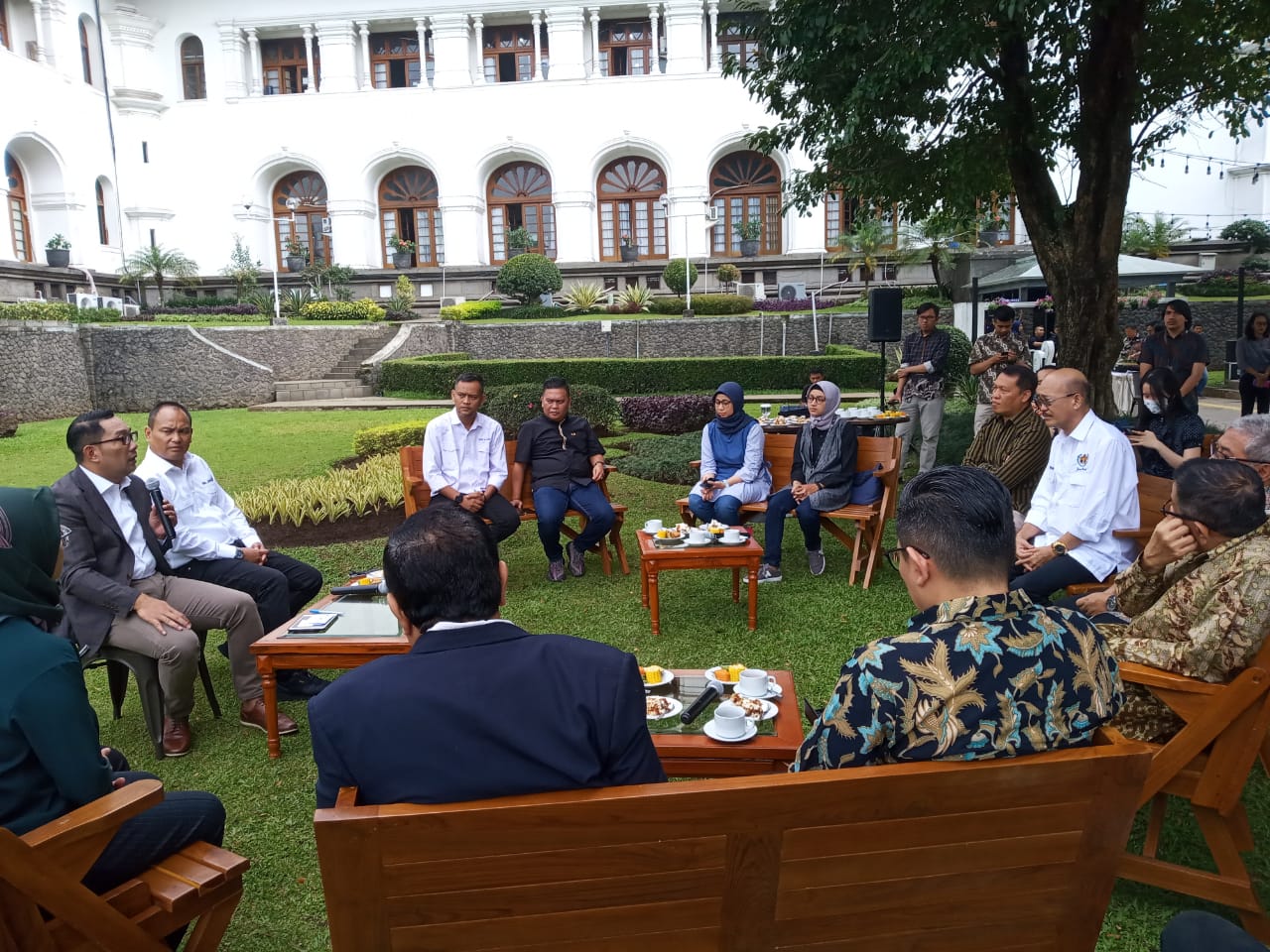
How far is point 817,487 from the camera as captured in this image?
5.77m

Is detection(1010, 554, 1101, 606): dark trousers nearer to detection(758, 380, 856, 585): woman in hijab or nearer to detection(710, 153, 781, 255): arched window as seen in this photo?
detection(758, 380, 856, 585): woman in hijab

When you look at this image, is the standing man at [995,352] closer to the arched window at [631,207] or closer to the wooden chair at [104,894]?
the wooden chair at [104,894]

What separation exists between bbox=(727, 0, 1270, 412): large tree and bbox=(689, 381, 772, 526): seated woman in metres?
2.28

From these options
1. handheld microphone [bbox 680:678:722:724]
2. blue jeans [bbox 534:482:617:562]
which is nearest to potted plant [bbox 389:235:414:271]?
blue jeans [bbox 534:482:617:562]

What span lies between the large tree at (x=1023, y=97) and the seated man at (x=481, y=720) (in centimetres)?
560

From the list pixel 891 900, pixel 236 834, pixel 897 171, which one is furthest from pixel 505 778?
pixel 897 171

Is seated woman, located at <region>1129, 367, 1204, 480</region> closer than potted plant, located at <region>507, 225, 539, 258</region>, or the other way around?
seated woman, located at <region>1129, 367, 1204, 480</region>

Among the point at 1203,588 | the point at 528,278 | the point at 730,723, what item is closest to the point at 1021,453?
the point at 1203,588

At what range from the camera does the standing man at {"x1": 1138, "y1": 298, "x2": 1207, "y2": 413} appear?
317 inches

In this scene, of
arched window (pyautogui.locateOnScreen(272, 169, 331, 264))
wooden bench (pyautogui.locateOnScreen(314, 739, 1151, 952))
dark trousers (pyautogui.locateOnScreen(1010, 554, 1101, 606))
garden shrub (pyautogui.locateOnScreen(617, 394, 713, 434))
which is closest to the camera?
wooden bench (pyautogui.locateOnScreen(314, 739, 1151, 952))

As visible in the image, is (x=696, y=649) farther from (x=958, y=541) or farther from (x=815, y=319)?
(x=815, y=319)

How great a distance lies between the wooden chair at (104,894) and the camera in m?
1.76

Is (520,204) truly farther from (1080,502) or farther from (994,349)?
(1080,502)

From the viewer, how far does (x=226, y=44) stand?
99.8 feet
